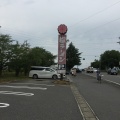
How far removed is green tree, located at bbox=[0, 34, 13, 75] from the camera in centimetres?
4769

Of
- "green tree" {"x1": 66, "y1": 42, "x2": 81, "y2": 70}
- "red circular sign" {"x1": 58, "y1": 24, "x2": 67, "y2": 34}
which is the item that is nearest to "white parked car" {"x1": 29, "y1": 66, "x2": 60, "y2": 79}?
"red circular sign" {"x1": 58, "y1": 24, "x2": 67, "y2": 34}

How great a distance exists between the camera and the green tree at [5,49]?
47.7m

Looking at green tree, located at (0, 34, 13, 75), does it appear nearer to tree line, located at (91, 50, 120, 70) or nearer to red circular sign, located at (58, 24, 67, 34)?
red circular sign, located at (58, 24, 67, 34)

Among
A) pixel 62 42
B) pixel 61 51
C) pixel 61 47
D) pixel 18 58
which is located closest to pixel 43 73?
pixel 18 58

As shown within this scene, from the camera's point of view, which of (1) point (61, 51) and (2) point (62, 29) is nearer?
(2) point (62, 29)

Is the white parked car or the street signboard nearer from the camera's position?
the street signboard

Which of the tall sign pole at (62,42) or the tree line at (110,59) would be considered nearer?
the tall sign pole at (62,42)

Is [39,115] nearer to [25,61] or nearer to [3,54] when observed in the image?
[3,54]

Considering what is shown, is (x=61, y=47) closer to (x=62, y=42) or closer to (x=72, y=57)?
(x=62, y=42)

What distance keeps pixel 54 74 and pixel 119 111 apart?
3447 centimetres

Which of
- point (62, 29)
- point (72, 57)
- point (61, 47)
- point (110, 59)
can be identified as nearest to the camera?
point (62, 29)

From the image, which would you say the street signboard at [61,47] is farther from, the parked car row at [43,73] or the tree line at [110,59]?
A: the tree line at [110,59]

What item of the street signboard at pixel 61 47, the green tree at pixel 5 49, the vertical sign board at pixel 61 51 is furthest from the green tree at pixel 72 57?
the street signboard at pixel 61 47

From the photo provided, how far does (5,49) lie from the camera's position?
158 feet
